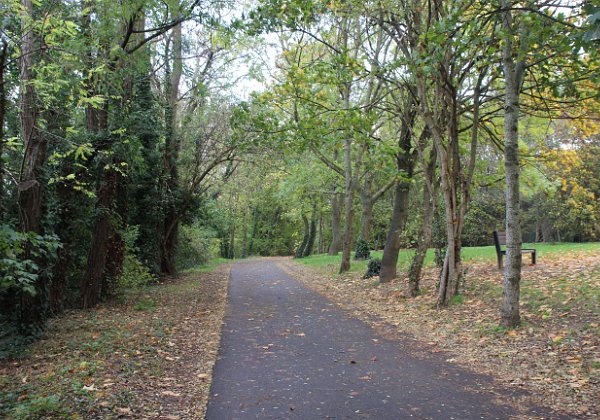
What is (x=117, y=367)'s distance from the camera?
6188 mm

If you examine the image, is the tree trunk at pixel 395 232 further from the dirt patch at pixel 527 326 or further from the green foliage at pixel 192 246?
the green foliage at pixel 192 246

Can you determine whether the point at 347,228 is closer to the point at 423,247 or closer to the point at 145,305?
the point at 423,247

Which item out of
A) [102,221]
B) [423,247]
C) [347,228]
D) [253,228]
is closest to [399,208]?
[423,247]

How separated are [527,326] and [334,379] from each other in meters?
3.72

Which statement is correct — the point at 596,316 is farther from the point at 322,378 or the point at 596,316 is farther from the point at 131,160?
the point at 131,160

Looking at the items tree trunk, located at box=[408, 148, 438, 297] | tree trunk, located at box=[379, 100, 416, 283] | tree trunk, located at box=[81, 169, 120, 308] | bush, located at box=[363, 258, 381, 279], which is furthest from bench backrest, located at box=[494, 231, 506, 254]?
tree trunk, located at box=[81, 169, 120, 308]

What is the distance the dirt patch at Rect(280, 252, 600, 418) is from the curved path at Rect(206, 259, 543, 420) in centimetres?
47

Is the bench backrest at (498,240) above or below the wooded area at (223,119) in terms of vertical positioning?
below

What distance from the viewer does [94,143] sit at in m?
11.0

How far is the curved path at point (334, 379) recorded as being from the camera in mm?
4766

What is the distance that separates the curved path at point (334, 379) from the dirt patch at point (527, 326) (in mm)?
470

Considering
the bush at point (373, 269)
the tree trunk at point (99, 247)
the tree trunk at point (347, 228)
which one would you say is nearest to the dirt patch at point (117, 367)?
Answer: the tree trunk at point (99, 247)

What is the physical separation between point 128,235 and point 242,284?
5.16m

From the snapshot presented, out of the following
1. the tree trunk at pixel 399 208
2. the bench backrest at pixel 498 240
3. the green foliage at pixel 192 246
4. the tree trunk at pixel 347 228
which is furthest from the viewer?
the green foliage at pixel 192 246
